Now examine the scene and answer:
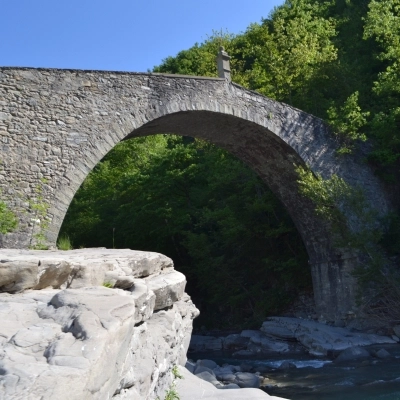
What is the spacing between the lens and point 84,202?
2411cm

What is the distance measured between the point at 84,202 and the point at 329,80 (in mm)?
10614

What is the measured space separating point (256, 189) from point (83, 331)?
624 inches

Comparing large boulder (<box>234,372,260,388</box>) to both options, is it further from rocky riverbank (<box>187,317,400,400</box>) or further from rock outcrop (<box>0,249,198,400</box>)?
rock outcrop (<box>0,249,198,400</box>)

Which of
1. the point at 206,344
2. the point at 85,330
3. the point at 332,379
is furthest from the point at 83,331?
the point at 206,344

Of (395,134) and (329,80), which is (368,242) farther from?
(329,80)

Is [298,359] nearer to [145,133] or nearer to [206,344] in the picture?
[206,344]

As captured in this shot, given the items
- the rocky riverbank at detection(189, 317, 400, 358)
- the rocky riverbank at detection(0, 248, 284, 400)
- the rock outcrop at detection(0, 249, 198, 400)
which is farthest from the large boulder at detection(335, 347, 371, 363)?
the rock outcrop at detection(0, 249, 198, 400)

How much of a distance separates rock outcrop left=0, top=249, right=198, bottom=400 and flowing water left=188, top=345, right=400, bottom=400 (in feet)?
15.7

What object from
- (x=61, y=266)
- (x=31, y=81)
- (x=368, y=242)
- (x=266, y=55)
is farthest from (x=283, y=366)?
(x=266, y=55)

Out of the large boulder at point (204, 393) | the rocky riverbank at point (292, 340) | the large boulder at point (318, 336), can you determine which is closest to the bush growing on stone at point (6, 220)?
the large boulder at point (204, 393)

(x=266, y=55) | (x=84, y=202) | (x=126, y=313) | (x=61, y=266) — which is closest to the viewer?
(x=126, y=313)

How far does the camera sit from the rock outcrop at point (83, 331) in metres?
2.20

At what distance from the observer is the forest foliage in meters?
15.2

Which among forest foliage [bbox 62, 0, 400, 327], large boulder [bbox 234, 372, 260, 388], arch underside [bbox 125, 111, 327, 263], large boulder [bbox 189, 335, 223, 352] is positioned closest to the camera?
large boulder [bbox 234, 372, 260, 388]
